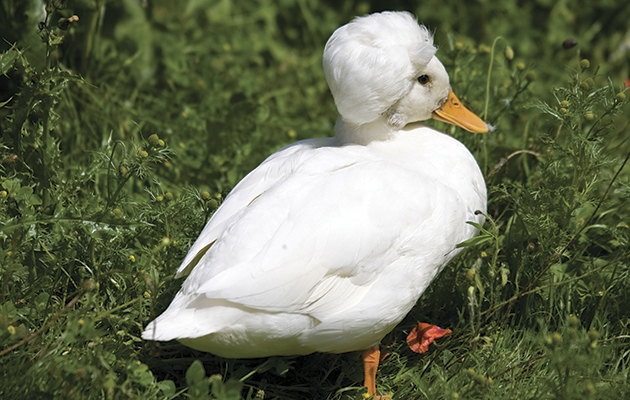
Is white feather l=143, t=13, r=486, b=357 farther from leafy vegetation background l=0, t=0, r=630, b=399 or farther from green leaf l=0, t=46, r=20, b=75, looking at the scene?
green leaf l=0, t=46, r=20, b=75

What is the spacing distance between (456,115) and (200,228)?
4.17 feet

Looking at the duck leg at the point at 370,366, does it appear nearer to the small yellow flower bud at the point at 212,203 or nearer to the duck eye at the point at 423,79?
the small yellow flower bud at the point at 212,203

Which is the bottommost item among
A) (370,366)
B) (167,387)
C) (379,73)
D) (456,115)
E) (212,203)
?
(370,366)

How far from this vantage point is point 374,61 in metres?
2.22

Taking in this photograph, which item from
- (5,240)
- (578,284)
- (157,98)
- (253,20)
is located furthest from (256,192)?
(253,20)

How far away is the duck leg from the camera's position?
221cm

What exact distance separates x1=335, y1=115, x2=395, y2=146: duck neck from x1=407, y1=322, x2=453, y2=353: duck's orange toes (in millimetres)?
813

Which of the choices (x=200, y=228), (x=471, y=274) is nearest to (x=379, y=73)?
(x=471, y=274)

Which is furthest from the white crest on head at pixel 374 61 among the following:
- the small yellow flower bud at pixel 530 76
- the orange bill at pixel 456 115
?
the small yellow flower bud at pixel 530 76

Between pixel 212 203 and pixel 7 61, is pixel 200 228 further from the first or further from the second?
pixel 7 61

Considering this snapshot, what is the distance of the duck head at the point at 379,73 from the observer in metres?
2.24

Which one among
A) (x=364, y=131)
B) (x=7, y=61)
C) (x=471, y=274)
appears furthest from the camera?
(x=364, y=131)

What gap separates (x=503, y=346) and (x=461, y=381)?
37 centimetres

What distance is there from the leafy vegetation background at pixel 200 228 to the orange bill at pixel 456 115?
0.97 feet
